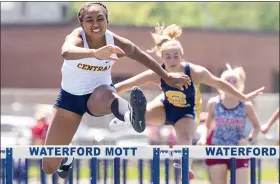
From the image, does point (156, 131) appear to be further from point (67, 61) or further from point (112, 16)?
point (112, 16)

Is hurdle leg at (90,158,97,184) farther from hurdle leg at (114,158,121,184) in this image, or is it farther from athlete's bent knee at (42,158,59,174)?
athlete's bent knee at (42,158,59,174)

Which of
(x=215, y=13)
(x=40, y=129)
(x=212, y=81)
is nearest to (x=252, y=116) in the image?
(x=212, y=81)

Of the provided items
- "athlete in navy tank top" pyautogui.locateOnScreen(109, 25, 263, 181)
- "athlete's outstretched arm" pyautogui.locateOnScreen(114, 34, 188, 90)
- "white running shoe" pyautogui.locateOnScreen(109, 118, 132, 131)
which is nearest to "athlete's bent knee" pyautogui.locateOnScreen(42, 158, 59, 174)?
"white running shoe" pyautogui.locateOnScreen(109, 118, 132, 131)

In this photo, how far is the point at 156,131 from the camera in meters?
23.1

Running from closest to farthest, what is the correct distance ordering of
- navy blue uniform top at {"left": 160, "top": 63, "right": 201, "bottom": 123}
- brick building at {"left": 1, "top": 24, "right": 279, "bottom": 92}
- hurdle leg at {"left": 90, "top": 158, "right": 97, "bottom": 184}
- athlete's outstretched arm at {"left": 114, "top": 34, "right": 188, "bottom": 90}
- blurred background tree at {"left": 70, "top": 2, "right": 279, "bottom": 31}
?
hurdle leg at {"left": 90, "top": 158, "right": 97, "bottom": 184} → athlete's outstretched arm at {"left": 114, "top": 34, "right": 188, "bottom": 90} → navy blue uniform top at {"left": 160, "top": 63, "right": 201, "bottom": 123} → brick building at {"left": 1, "top": 24, "right": 279, "bottom": 92} → blurred background tree at {"left": 70, "top": 2, "right": 279, "bottom": 31}

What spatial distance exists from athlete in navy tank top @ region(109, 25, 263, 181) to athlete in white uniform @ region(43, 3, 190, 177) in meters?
1.04

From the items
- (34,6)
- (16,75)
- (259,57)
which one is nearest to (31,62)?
(16,75)

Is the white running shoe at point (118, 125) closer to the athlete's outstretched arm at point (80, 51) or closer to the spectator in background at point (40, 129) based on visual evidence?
the athlete's outstretched arm at point (80, 51)

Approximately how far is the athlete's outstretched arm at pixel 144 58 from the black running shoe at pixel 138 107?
54 cm

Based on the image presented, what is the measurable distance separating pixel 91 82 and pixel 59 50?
29715mm

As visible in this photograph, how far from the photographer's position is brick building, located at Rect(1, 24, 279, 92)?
3862cm

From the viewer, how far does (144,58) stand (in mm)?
8617

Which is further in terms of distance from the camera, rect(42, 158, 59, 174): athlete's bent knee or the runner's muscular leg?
rect(42, 158, 59, 174): athlete's bent knee

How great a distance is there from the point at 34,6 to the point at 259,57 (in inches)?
706
